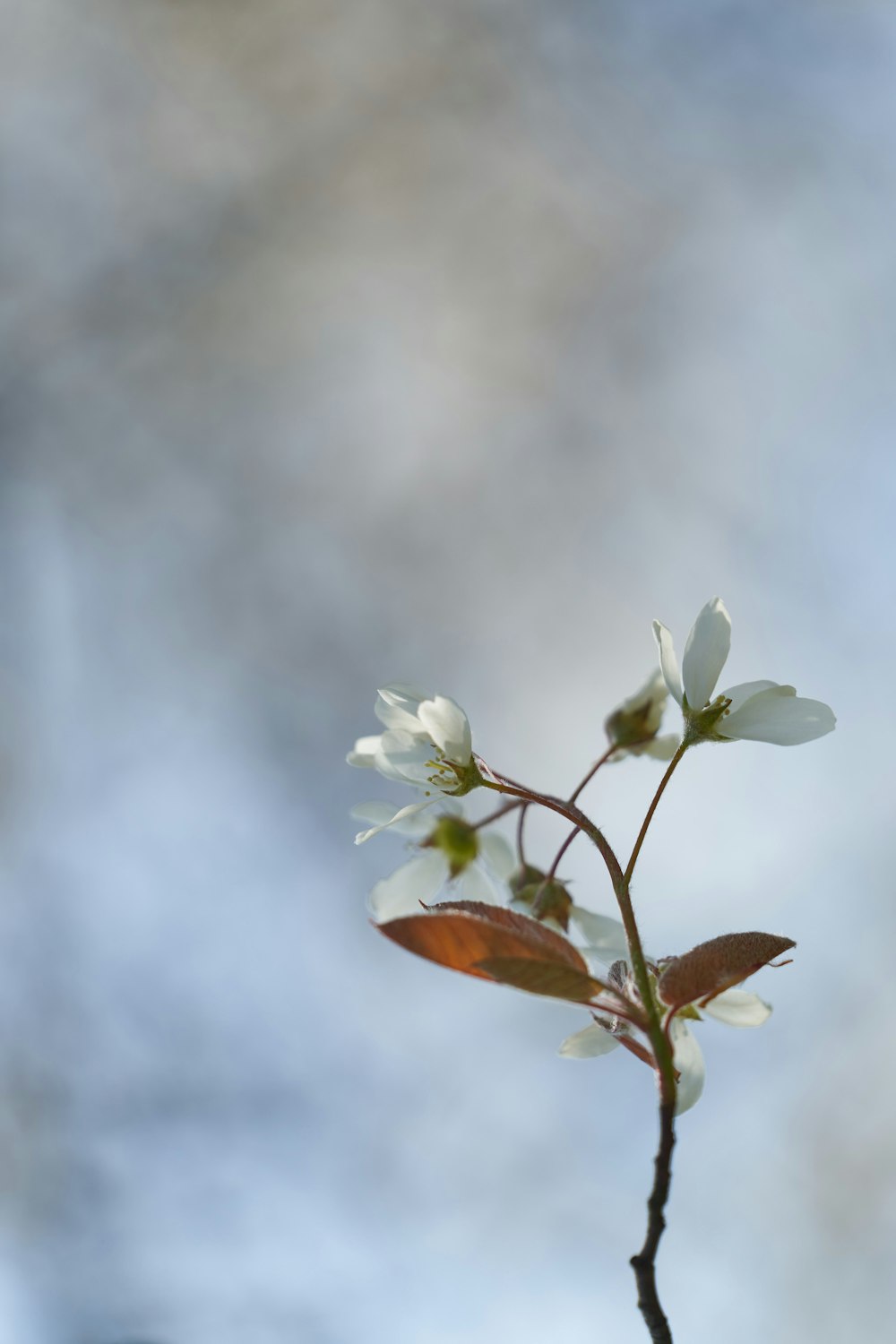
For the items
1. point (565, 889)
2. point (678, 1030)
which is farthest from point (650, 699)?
point (678, 1030)

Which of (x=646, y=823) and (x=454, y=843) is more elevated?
(x=454, y=843)

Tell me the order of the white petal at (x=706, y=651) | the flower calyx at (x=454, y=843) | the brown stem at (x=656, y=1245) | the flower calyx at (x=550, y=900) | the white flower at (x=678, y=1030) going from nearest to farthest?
the brown stem at (x=656, y=1245) → the white flower at (x=678, y=1030) → the white petal at (x=706, y=651) → the flower calyx at (x=550, y=900) → the flower calyx at (x=454, y=843)

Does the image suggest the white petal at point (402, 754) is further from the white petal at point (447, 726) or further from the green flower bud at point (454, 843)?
the green flower bud at point (454, 843)

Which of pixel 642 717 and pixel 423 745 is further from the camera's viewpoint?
pixel 642 717

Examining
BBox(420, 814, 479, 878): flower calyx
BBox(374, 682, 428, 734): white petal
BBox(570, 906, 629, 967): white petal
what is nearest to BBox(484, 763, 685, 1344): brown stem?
BBox(374, 682, 428, 734): white petal

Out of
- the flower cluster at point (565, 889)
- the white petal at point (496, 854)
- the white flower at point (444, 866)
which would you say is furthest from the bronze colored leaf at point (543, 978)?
the white petal at point (496, 854)

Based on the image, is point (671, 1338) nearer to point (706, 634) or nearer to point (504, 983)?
point (504, 983)

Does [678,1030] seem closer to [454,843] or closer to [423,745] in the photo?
[423,745]

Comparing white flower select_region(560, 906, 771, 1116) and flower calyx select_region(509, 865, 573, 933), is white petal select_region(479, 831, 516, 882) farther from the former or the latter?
white flower select_region(560, 906, 771, 1116)

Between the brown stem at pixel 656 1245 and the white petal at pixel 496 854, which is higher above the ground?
the white petal at pixel 496 854
